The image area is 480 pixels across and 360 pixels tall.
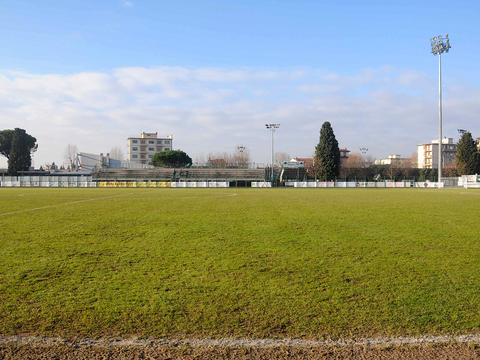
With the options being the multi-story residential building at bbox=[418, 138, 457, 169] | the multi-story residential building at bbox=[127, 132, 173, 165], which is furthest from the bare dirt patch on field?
the multi-story residential building at bbox=[418, 138, 457, 169]

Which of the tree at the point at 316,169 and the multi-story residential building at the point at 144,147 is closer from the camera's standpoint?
the tree at the point at 316,169

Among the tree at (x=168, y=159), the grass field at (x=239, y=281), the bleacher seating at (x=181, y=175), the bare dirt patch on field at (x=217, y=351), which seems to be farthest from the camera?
the tree at (x=168, y=159)

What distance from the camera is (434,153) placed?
14812cm

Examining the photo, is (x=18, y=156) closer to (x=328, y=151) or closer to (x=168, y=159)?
(x=168, y=159)

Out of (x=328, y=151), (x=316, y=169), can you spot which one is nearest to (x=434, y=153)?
(x=316, y=169)

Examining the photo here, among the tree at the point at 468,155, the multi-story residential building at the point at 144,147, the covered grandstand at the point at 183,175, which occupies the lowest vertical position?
the covered grandstand at the point at 183,175

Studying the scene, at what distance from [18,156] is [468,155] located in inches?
4171

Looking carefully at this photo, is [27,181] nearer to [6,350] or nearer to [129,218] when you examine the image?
[129,218]

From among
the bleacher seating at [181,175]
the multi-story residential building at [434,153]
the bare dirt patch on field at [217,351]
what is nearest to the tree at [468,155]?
the bleacher seating at [181,175]

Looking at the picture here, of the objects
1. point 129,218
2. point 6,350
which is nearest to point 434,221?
point 129,218

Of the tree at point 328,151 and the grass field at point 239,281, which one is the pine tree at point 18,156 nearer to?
the tree at point 328,151

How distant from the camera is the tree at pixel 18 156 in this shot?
9256cm

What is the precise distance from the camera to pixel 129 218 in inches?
551

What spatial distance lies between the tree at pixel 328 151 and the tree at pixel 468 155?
25954 mm
